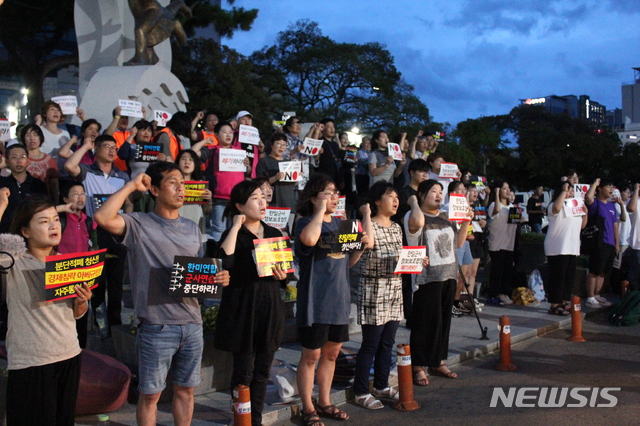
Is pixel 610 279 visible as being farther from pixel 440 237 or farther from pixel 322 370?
pixel 322 370

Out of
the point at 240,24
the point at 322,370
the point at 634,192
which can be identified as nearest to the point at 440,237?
the point at 322,370

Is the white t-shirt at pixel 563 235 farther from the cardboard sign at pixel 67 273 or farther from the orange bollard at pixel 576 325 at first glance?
the cardboard sign at pixel 67 273

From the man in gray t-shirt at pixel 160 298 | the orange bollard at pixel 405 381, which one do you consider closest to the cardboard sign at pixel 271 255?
the man in gray t-shirt at pixel 160 298

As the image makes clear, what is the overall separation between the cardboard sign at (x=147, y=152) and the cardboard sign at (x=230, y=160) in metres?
0.86

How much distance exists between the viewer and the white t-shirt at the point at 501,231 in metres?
10.6

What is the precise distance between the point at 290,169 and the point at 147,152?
2072 mm

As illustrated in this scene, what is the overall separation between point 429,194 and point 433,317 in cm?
122

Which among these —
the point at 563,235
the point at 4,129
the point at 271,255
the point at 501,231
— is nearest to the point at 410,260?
the point at 271,255

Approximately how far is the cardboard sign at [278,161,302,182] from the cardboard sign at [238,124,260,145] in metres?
0.76

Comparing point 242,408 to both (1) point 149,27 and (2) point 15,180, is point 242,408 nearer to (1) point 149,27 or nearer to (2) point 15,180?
(2) point 15,180

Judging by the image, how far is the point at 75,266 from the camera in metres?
3.62

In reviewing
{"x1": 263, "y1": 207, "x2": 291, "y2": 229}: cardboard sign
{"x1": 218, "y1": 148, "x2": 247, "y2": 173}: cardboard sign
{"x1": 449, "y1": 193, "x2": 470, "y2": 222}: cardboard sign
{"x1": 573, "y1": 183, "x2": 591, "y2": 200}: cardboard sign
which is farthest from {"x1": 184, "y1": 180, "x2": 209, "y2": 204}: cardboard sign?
{"x1": 573, "y1": 183, "x2": 591, "y2": 200}: cardboard sign

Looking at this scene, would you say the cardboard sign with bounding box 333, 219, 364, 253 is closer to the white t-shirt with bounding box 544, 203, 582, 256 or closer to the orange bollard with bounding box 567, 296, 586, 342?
the orange bollard with bounding box 567, 296, 586, 342

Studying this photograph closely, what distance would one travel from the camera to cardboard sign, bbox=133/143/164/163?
25.4 ft
